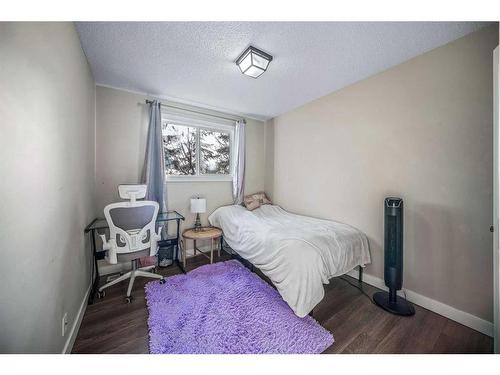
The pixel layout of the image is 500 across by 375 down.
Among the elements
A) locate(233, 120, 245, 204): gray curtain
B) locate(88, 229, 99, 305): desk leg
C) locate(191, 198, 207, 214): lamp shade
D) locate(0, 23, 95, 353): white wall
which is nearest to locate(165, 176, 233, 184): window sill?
locate(233, 120, 245, 204): gray curtain

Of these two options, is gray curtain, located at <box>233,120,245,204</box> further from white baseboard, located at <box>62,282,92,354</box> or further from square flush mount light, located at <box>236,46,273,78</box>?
white baseboard, located at <box>62,282,92,354</box>

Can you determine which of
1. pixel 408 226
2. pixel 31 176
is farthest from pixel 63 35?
pixel 408 226

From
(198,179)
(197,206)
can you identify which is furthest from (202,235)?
(198,179)

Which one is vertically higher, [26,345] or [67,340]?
[26,345]

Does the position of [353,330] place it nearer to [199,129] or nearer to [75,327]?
[75,327]

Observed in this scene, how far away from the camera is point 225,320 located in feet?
5.20

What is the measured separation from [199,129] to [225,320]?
2785 millimetres

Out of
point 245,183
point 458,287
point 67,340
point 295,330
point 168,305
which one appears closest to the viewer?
point 67,340

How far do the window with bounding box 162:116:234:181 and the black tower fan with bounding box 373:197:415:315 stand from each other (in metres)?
2.48

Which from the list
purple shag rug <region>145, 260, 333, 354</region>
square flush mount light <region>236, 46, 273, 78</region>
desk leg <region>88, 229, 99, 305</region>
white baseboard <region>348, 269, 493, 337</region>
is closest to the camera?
purple shag rug <region>145, 260, 333, 354</region>

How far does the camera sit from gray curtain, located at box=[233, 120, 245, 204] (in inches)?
133

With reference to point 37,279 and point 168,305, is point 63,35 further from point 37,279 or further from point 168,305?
point 168,305
